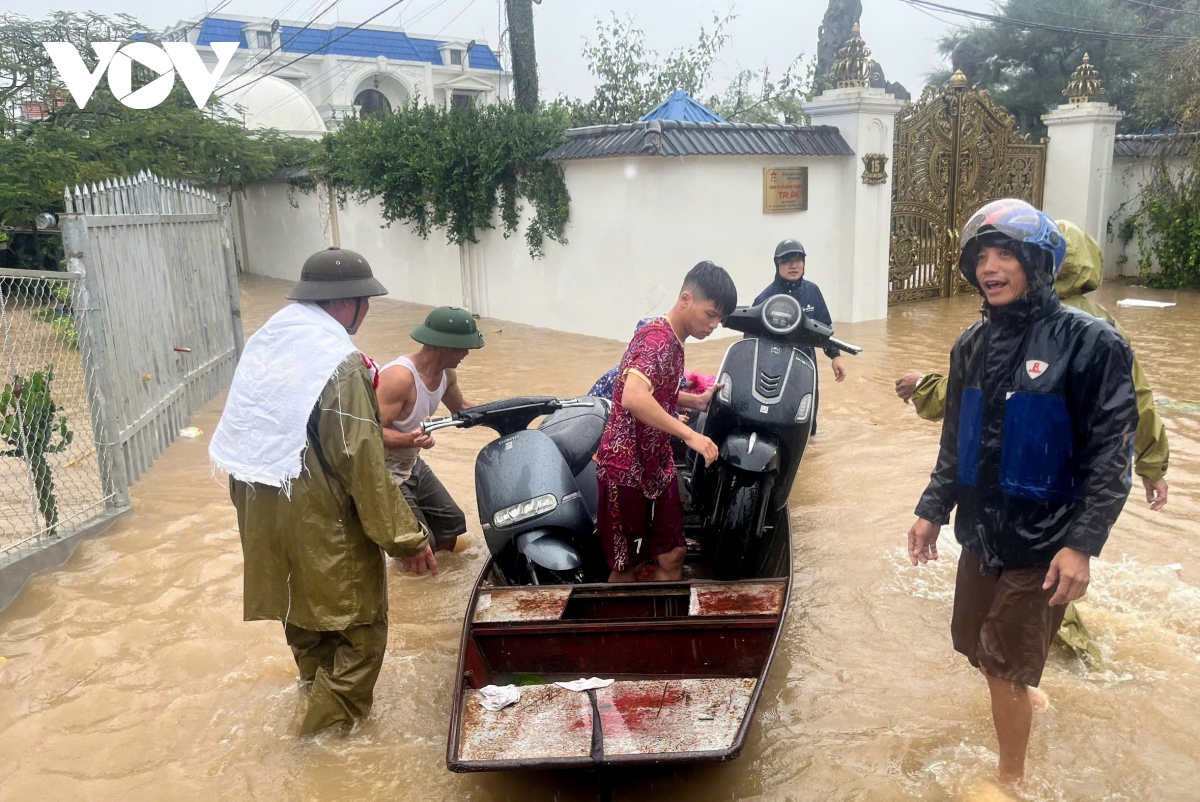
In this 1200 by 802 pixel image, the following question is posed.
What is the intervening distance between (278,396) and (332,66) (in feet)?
106

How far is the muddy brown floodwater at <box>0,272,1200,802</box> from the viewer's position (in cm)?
278

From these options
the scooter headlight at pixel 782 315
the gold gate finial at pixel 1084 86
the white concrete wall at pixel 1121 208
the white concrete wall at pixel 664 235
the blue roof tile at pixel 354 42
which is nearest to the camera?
the scooter headlight at pixel 782 315

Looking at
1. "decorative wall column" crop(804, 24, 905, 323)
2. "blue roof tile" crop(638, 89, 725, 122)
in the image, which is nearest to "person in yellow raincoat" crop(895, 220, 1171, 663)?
"decorative wall column" crop(804, 24, 905, 323)

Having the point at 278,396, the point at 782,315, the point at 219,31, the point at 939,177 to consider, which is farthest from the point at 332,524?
the point at 219,31

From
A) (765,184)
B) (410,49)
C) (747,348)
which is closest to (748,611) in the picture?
(747,348)

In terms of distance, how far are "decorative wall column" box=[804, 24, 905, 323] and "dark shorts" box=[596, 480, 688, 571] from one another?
8.52 m

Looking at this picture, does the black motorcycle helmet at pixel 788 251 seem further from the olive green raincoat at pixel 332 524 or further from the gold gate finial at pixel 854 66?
the gold gate finial at pixel 854 66

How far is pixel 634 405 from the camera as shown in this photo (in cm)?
310

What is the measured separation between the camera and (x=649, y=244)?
393 inches

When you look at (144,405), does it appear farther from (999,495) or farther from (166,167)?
(166,167)

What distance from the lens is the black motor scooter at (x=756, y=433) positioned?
3.55 meters

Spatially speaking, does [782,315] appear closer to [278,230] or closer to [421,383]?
[421,383]

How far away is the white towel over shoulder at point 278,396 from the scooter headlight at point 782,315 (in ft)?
6.15

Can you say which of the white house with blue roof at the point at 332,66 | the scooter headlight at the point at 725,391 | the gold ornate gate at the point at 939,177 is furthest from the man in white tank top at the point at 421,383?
the white house with blue roof at the point at 332,66
